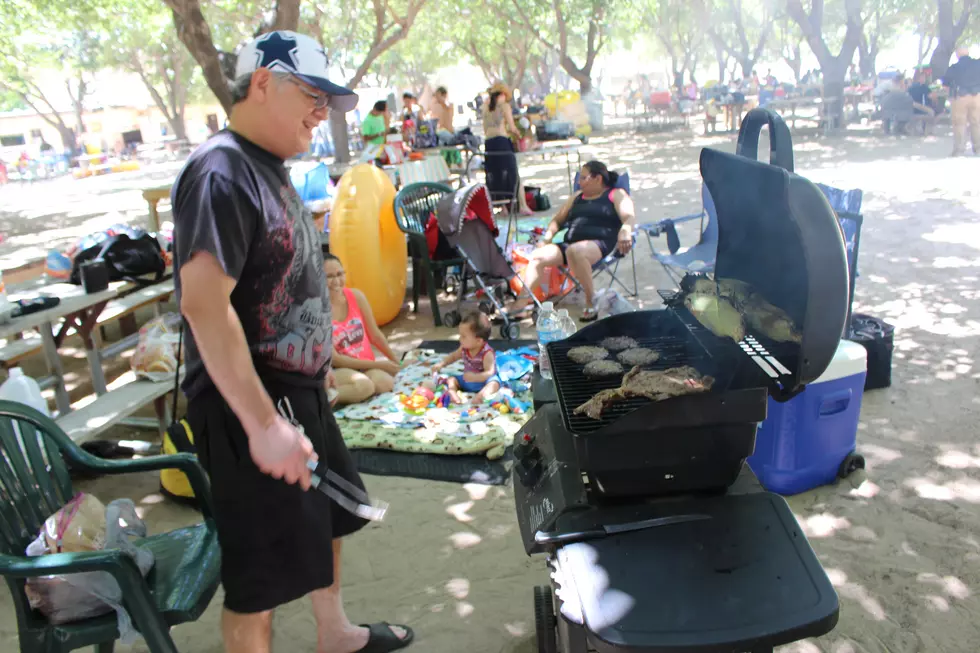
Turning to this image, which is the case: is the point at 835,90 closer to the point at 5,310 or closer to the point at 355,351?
the point at 355,351

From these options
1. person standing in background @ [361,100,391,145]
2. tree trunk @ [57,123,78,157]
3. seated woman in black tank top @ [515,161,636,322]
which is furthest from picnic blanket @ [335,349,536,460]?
tree trunk @ [57,123,78,157]

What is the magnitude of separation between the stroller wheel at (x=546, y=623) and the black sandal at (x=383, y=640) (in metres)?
0.56

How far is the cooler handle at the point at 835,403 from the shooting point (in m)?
3.27

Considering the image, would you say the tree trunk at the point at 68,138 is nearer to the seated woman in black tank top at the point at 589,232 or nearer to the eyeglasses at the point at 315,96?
the seated woman in black tank top at the point at 589,232

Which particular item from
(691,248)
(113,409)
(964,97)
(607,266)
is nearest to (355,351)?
(113,409)

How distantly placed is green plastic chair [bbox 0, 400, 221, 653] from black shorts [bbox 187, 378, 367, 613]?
26cm

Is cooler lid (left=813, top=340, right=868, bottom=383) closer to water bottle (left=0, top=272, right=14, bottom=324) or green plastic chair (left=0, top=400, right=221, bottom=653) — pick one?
green plastic chair (left=0, top=400, right=221, bottom=653)

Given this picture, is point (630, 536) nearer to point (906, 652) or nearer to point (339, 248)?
point (906, 652)

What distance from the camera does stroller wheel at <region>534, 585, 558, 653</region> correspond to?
231cm

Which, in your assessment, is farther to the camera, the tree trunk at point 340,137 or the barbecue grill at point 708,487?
the tree trunk at point 340,137

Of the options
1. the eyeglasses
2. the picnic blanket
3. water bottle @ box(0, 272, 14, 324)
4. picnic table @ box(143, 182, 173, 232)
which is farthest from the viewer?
picnic table @ box(143, 182, 173, 232)

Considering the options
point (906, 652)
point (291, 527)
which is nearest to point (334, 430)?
point (291, 527)

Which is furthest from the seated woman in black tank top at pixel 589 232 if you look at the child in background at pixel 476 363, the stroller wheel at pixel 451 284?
the child in background at pixel 476 363

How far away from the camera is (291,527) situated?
194 centimetres
